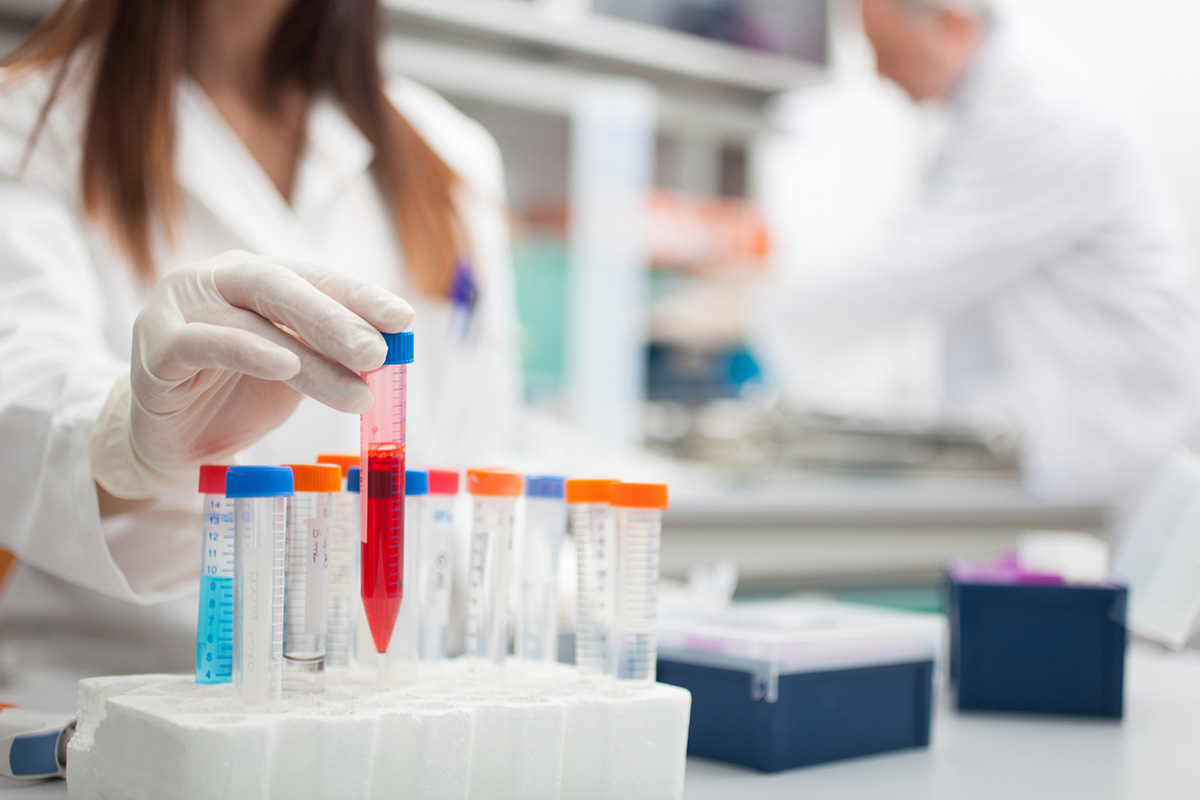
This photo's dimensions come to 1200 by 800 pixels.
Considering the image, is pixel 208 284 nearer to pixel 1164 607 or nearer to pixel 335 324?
pixel 335 324

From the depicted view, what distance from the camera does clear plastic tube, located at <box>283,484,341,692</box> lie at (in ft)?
2.16

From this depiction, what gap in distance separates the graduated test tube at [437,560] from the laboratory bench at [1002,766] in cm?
22

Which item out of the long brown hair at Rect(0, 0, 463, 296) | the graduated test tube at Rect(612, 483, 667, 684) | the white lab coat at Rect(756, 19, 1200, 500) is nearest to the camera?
the graduated test tube at Rect(612, 483, 667, 684)

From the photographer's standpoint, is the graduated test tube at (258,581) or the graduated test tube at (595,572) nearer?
the graduated test tube at (258,581)

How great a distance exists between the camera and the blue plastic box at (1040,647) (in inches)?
39.6

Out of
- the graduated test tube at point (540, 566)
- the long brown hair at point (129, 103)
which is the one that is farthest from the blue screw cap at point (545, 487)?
the long brown hair at point (129, 103)

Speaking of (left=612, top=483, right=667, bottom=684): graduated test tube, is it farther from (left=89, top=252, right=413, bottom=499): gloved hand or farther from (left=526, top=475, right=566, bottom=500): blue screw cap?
(left=89, top=252, right=413, bottom=499): gloved hand

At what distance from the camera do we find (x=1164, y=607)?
1058 mm

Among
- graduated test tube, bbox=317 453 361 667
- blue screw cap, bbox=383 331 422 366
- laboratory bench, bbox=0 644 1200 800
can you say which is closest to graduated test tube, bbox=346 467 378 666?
graduated test tube, bbox=317 453 361 667

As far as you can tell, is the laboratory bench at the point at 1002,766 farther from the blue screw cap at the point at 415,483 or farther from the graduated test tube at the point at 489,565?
the blue screw cap at the point at 415,483

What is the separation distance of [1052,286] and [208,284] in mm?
2351

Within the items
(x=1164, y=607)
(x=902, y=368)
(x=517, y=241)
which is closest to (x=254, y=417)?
(x=1164, y=607)

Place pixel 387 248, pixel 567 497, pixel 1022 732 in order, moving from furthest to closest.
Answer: pixel 387 248 < pixel 1022 732 < pixel 567 497

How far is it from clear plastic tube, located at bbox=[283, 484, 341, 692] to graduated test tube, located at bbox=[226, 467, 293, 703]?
2 centimetres
